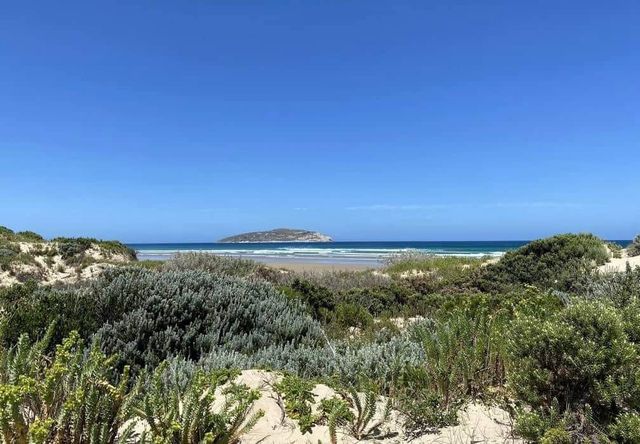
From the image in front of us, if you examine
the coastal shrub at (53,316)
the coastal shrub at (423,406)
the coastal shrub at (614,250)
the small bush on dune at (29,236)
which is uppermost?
the small bush on dune at (29,236)

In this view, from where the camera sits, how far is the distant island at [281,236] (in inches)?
3656

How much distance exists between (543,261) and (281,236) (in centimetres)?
7952

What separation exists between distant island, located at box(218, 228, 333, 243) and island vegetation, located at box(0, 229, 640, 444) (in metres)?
85.4

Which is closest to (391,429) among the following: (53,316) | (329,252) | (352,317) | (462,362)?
(462,362)

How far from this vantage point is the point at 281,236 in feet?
307

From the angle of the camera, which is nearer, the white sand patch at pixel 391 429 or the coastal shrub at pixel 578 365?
the coastal shrub at pixel 578 365

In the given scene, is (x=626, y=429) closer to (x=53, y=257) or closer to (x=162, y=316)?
(x=162, y=316)

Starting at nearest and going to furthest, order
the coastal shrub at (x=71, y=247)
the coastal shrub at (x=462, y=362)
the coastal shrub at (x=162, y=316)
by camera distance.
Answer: the coastal shrub at (x=462, y=362), the coastal shrub at (x=162, y=316), the coastal shrub at (x=71, y=247)

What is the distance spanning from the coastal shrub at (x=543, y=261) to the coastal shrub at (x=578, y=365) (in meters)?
10.5

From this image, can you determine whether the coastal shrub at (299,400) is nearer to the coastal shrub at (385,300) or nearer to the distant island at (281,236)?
the coastal shrub at (385,300)

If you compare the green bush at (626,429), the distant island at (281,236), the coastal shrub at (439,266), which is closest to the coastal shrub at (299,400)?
the green bush at (626,429)

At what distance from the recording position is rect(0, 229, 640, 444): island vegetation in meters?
2.67

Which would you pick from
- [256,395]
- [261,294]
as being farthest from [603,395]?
[261,294]

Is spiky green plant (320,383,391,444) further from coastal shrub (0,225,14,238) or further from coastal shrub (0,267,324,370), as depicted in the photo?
coastal shrub (0,225,14,238)
